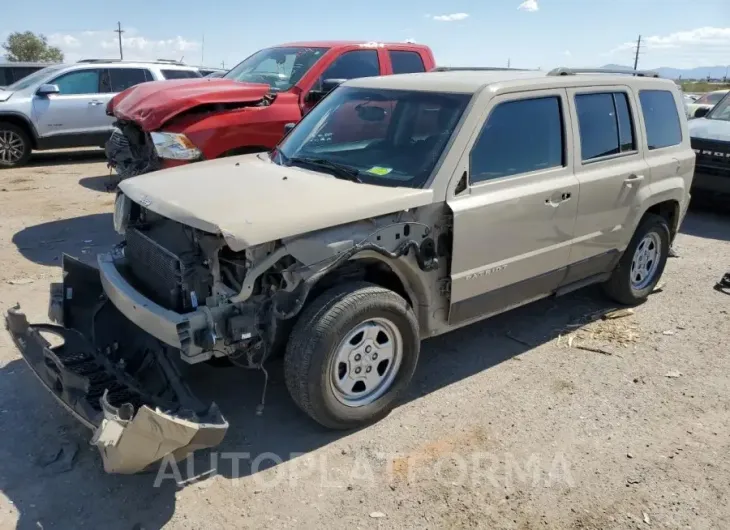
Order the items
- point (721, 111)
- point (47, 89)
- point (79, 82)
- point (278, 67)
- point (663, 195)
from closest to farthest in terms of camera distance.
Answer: point (663, 195) < point (278, 67) < point (721, 111) < point (47, 89) < point (79, 82)

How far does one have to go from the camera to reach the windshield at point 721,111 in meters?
10.4

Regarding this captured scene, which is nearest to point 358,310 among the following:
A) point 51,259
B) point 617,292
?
point 617,292

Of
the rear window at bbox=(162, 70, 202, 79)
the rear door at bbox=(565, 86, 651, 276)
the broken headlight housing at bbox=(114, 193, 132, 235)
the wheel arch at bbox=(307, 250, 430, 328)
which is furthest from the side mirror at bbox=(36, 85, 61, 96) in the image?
the rear door at bbox=(565, 86, 651, 276)

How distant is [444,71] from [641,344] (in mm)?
2749

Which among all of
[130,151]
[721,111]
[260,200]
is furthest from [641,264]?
[721,111]

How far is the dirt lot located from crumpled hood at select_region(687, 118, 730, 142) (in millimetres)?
4949

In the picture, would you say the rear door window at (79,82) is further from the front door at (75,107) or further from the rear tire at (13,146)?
the rear tire at (13,146)

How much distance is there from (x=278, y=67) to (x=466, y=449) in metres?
5.63

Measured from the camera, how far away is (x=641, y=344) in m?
5.09

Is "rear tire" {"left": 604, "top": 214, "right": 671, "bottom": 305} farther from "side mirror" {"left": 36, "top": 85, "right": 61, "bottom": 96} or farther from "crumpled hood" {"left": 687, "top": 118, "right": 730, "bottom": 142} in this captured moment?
"side mirror" {"left": 36, "top": 85, "right": 61, "bottom": 96}

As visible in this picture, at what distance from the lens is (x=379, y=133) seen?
4.44 meters

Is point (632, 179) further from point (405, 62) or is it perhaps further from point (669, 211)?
point (405, 62)

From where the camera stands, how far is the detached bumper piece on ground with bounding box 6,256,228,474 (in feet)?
9.30

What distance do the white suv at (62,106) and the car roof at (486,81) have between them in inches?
344
